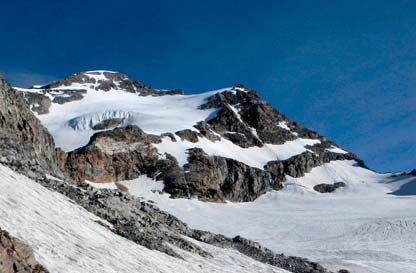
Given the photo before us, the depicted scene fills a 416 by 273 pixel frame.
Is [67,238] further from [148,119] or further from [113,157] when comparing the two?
[148,119]

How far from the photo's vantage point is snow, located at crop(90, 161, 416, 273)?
51.1m

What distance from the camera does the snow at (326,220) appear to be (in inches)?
2011

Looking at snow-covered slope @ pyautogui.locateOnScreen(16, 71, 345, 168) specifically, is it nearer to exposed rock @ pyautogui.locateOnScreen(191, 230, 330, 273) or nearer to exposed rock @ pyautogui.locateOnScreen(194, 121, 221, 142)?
exposed rock @ pyautogui.locateOnScreen(194, 121, 221, 142)

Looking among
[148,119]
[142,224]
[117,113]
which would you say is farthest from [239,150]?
[142,224]

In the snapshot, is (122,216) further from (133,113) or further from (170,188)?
(133,113)

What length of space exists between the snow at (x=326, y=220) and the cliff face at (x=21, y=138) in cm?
2329

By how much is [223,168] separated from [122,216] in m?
85.7

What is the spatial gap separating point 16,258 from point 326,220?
2599 inches

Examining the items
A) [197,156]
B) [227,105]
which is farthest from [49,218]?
[227,105]

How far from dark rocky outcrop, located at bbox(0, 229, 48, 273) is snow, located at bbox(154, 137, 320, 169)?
90874 mm

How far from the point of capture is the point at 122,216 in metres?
26.5

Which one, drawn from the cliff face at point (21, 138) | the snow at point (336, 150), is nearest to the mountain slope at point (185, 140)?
the snow at point (336, 150)

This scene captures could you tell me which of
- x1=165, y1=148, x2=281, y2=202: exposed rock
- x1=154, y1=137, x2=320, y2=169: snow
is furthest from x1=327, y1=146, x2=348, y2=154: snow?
x1=165, y1=148, x2=281, y2=202: exposed rock

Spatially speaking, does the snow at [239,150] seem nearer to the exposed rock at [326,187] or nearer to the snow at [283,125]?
the snow at [283,125]
